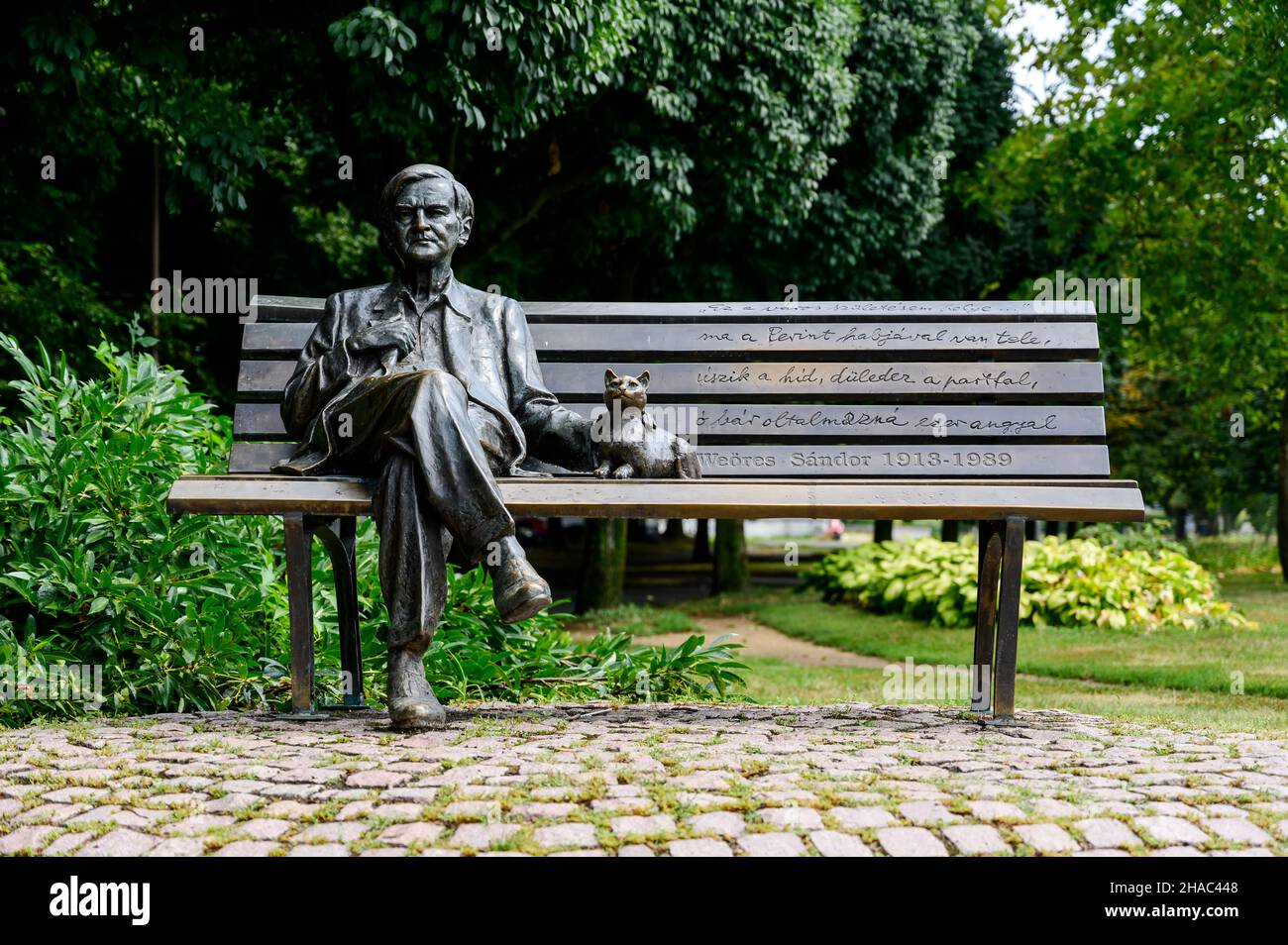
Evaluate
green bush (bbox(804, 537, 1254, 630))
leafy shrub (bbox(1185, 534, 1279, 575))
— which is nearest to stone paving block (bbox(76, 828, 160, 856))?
green bush (bbox(804, 537, 1254, 630))

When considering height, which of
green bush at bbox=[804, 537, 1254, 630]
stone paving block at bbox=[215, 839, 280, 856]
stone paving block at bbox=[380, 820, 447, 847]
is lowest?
green bush at bbox=[804, 537, 1254, 630]

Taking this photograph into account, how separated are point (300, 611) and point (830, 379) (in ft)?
7.50

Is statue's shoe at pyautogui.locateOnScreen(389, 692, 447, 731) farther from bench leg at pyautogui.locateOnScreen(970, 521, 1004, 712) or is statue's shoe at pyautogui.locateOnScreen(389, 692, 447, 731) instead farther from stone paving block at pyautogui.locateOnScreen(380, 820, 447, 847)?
bench leg at pyautogui.locateOnScreen(970, 521, 1004, 712)

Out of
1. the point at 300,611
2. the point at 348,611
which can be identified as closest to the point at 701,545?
the point at 348,611

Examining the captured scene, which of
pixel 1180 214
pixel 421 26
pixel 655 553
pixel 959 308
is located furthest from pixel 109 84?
pixel 655 553

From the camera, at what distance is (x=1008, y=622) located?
463 cm

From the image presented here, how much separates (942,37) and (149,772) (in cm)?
1278

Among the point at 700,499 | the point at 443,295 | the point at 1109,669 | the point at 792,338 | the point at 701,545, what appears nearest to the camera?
the point at 700,499

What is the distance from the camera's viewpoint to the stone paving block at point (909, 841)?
9.49ft

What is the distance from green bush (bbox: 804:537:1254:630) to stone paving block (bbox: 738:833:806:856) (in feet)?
25.6

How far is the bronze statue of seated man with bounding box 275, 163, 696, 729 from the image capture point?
418cm

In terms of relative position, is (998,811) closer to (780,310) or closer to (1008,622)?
(1008,622)

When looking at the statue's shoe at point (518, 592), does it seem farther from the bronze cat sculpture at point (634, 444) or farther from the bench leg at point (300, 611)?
the bench leg at point (300, 611)

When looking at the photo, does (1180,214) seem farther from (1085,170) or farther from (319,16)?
(319,16)
